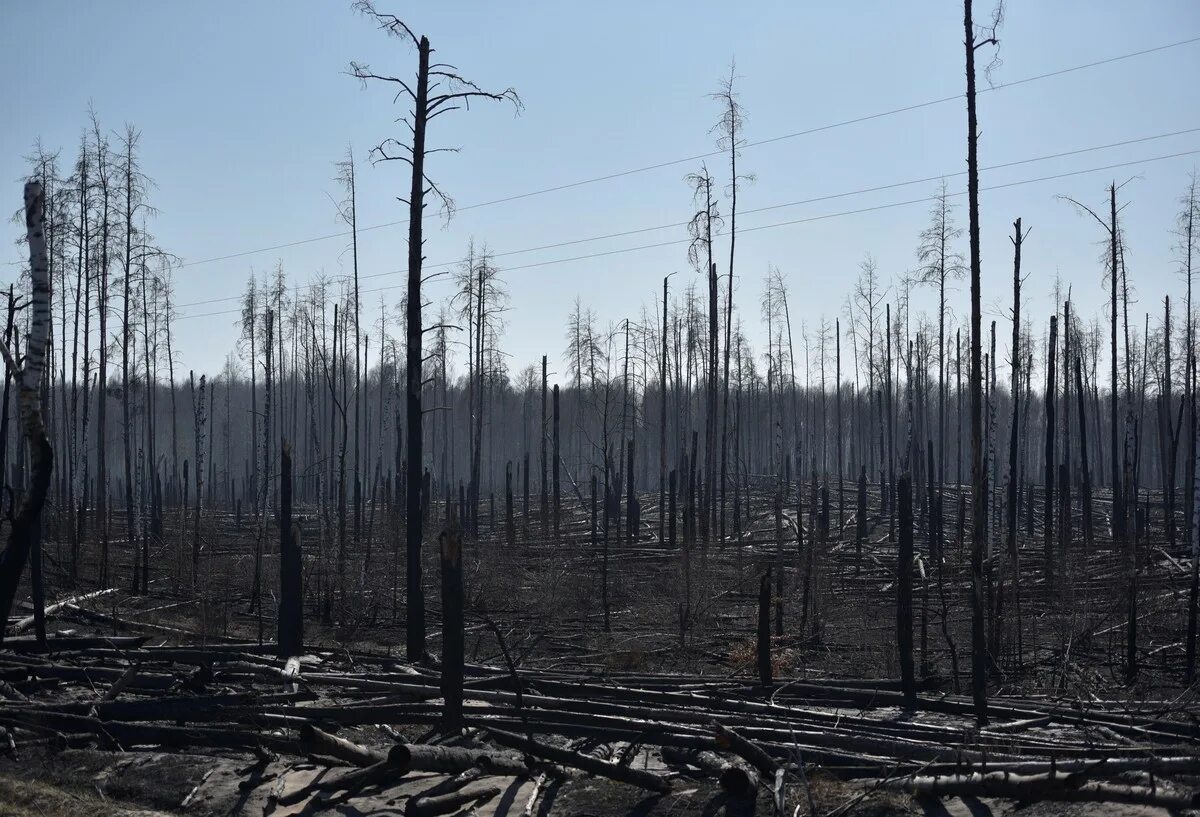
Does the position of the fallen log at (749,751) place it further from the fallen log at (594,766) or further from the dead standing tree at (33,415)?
the dead standing tree at (33,415)

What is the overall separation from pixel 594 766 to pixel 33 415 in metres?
4.52

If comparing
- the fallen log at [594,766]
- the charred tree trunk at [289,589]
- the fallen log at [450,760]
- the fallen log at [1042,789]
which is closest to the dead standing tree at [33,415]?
the fallen log at [450,760]

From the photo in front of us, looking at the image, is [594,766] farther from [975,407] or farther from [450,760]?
[975,407]

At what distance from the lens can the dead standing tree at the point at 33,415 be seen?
704 cm

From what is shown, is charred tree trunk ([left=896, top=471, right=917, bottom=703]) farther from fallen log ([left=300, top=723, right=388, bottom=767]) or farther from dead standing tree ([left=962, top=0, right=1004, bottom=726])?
fallen log ([left=300, top=723, right=388, bottom=767])

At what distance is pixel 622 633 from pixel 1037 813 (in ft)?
35.8

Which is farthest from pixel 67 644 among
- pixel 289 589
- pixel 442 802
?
pixel 442 802

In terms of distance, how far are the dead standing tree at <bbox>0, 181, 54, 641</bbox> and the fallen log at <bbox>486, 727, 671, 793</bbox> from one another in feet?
12.0

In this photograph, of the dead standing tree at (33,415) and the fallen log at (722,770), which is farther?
the dead standing tree at (33,415)

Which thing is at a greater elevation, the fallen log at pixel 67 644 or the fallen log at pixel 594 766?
the fallen log at pixel 594 766

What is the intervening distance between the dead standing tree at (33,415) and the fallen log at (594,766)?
365 cm

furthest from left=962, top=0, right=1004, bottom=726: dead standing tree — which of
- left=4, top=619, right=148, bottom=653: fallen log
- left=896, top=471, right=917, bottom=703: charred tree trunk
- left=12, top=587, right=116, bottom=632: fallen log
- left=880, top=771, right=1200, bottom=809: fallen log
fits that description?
left=12, top=587, right=116, bottom=632: fallen log

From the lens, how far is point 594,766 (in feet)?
22.3

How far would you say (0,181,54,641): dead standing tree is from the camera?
7.04 metres
